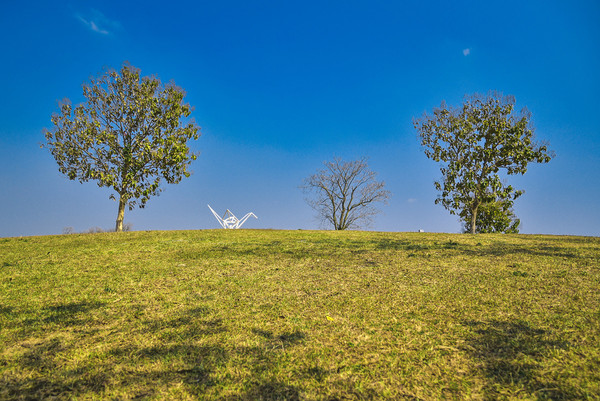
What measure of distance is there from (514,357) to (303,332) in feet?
9.74

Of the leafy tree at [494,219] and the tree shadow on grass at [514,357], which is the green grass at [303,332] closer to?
the tree shadow on grass at [514,357]

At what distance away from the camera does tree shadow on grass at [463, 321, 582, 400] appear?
3.93 m

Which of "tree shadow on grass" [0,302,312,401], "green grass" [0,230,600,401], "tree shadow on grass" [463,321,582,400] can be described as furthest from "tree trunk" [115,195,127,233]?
"tree shadow on grass" [463,321,582,400]

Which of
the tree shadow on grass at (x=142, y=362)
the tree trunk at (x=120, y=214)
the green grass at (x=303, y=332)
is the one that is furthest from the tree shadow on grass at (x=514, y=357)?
the tree trunk at (x=120, y=214)

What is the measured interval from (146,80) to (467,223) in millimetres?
38001

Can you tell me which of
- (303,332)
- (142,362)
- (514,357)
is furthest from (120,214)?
(514,357)

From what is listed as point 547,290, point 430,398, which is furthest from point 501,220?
point 430,398

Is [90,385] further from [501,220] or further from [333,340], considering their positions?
[501,220]

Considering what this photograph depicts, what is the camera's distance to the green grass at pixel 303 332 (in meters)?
4.08

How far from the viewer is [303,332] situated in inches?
214

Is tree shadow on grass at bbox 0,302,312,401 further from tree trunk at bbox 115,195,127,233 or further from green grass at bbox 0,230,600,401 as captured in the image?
tree trunk at bbox 115,195,127,233

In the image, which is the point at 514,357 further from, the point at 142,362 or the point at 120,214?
the point at 120,214

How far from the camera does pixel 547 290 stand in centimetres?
760

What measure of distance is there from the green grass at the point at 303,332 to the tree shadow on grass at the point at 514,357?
0.07ft
